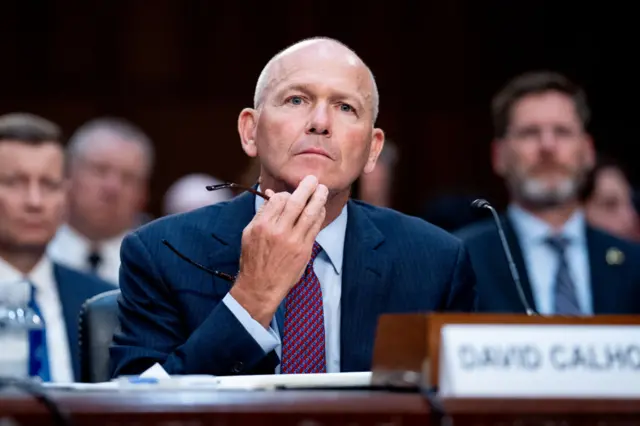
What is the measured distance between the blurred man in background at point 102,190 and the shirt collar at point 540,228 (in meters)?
2.22

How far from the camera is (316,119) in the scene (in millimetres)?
2488

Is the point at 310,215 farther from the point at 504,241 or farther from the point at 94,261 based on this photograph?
the point at 94,261

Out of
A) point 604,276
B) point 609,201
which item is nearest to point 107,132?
point 609,201

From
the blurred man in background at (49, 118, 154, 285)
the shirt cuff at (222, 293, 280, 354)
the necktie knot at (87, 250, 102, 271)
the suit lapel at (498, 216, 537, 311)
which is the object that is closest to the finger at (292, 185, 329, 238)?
the shirt cuff at (222, 293, 280, 354)

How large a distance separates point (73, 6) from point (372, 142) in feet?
17.4

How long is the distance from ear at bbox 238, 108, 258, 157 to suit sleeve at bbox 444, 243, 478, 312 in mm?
558

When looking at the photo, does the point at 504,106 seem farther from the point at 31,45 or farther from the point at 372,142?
the point at 31,45

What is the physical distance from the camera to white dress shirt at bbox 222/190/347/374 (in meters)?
2.23

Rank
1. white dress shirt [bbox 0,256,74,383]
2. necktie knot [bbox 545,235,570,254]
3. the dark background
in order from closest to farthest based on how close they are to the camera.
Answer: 1. white dress shirt [bbox 0,256,74,383]
2. necktie knot [bbox 545,235,570,254]
3. the dark background

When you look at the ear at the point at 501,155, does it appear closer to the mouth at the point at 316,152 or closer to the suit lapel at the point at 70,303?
the suit lapel at the point at 70,303

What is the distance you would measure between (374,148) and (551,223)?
6.31ft

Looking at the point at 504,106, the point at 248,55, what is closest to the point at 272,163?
the point at 504,106

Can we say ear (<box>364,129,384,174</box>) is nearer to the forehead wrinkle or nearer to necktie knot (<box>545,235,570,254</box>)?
the forehead wrinkle

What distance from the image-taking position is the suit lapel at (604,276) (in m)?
4.14
